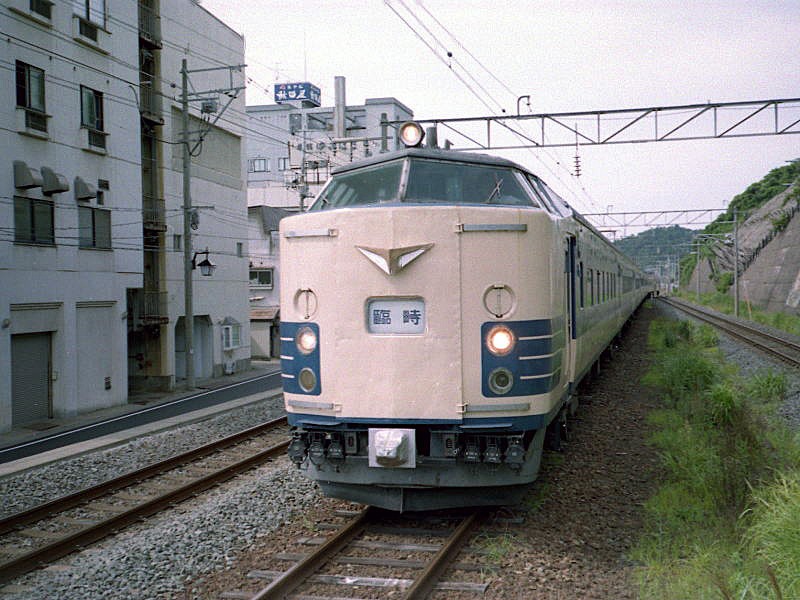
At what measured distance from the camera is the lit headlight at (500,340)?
6355 mm

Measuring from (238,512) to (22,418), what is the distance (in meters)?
12.7

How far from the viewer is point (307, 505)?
7.85 meters

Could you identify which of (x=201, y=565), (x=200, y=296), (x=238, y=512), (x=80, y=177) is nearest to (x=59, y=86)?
(x=80, y=177)

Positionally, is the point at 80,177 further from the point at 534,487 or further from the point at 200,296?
the point at 534,487

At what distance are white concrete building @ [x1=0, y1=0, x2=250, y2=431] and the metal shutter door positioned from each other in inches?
1.3

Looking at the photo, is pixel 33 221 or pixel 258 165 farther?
pixel 258 165

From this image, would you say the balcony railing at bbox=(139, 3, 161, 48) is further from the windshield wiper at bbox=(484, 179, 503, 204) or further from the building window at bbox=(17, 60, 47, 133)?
the windshield wiper at bbox=(484, 179, 503, 204)

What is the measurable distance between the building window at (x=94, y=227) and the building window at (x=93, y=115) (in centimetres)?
180

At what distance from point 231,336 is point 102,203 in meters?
9.60

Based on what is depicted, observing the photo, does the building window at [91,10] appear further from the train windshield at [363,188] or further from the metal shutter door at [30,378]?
the train windshield at [363,188]

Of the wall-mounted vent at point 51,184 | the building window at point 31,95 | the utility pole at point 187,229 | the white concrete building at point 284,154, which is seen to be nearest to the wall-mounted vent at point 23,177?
the wall-mounted vent at point 51,184

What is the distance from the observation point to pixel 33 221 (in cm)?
1816

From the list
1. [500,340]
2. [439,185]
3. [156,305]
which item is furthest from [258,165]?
[500,340]

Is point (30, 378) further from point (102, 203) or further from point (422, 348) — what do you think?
point (422, 348)
